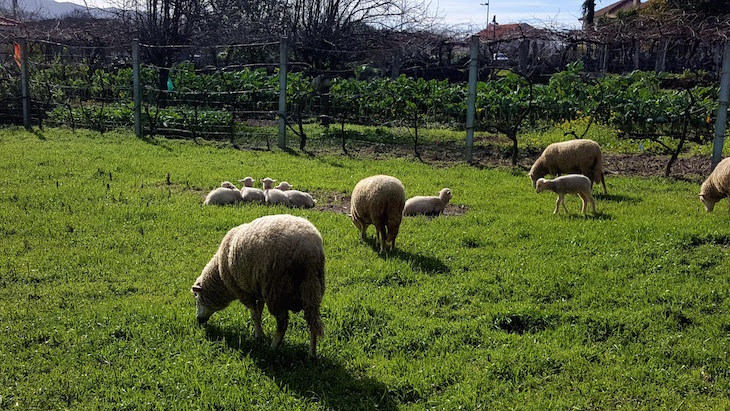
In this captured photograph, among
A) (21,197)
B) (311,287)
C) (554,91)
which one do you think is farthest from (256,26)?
(311,287)

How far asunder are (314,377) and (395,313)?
4.22ft

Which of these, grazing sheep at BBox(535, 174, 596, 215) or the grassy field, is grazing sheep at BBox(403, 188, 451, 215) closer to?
the grassy field

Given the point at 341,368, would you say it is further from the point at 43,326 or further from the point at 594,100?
the point at 594,100

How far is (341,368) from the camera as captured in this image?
4.66 metres

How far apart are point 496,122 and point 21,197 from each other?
13.5 meters

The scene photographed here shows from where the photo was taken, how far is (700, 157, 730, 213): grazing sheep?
8820 millimetres

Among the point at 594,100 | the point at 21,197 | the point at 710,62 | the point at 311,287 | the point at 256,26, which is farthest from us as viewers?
the point at 256,26

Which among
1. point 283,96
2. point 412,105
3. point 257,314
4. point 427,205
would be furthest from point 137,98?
point 257,314

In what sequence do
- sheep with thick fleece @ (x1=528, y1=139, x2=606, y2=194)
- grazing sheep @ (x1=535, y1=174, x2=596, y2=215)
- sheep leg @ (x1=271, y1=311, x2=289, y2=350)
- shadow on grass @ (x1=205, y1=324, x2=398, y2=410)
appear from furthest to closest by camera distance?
sheep with thick fleece @ (x1=528, y1=139, x2=606, y2=194) → grazing sheep @ (x1=535, y1=174, x2=596, y2=215) → sheep leg @ (x1=271, y1=311, x2=289, y2=350) → shadow on grass @ (x1=205, y1=324, x2=398, y2=410)

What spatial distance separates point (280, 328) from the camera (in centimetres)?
466

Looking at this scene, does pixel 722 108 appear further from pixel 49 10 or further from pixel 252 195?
pixel 49 10

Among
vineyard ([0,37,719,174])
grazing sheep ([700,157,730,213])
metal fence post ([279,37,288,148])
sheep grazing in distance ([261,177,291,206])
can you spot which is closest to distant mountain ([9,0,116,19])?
vineyard ([0,37,719,174])

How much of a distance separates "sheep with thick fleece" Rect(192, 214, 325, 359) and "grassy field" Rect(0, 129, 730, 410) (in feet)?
1.51

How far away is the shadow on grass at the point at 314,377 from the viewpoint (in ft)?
13.8
